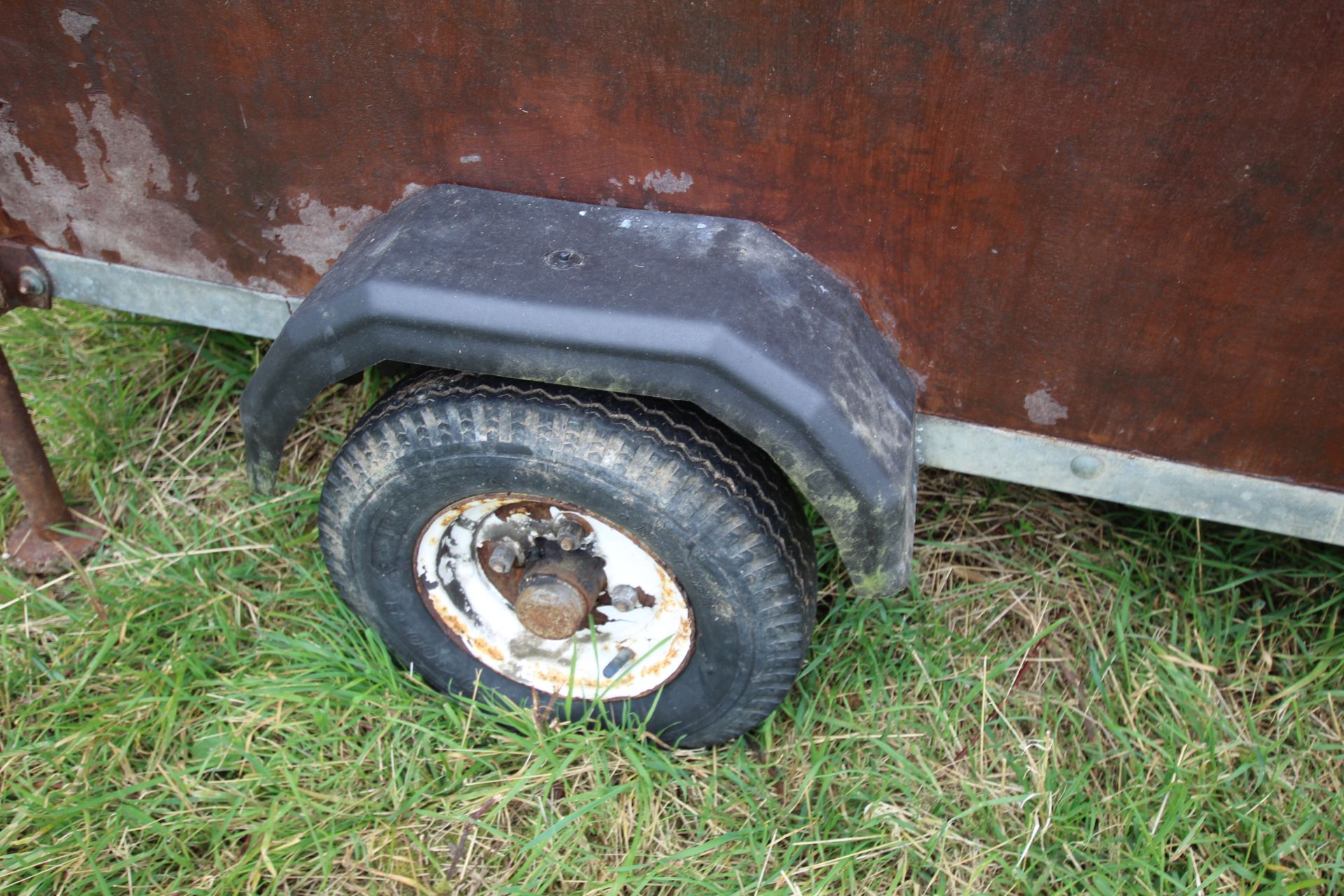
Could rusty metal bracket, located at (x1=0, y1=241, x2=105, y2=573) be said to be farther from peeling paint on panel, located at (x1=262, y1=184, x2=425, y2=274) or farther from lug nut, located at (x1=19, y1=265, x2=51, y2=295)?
peeling paint on panel, located at (x1=262, y1=184, x2=425, y2=274)

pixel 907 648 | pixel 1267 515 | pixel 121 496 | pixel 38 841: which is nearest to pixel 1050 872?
pixel 907 648

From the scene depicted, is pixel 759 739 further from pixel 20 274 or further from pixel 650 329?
pixel 20 274

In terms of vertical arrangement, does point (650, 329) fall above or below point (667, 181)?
below

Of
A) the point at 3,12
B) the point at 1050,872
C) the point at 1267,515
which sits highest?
the point at 3,12

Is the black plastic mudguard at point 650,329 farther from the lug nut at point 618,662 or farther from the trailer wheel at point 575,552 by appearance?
the lug nut at point 618,662

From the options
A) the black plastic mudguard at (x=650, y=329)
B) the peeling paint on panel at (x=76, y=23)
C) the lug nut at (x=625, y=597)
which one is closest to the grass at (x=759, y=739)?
the lug nut at (x=625, y=597)

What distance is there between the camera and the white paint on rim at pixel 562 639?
172 centimetres

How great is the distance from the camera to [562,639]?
1.83 metres

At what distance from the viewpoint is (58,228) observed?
180 centimetres

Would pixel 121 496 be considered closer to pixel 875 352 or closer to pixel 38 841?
pixel 38 841

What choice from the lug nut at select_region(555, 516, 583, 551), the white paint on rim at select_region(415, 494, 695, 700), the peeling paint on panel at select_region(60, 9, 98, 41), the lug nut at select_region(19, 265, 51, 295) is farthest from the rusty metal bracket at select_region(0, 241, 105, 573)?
the lug nut at select_region(555, 516, 583, 551)

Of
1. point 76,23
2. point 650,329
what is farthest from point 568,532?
point 76,23

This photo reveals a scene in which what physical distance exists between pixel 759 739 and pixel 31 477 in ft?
5.46

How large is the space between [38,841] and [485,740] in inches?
31.0
